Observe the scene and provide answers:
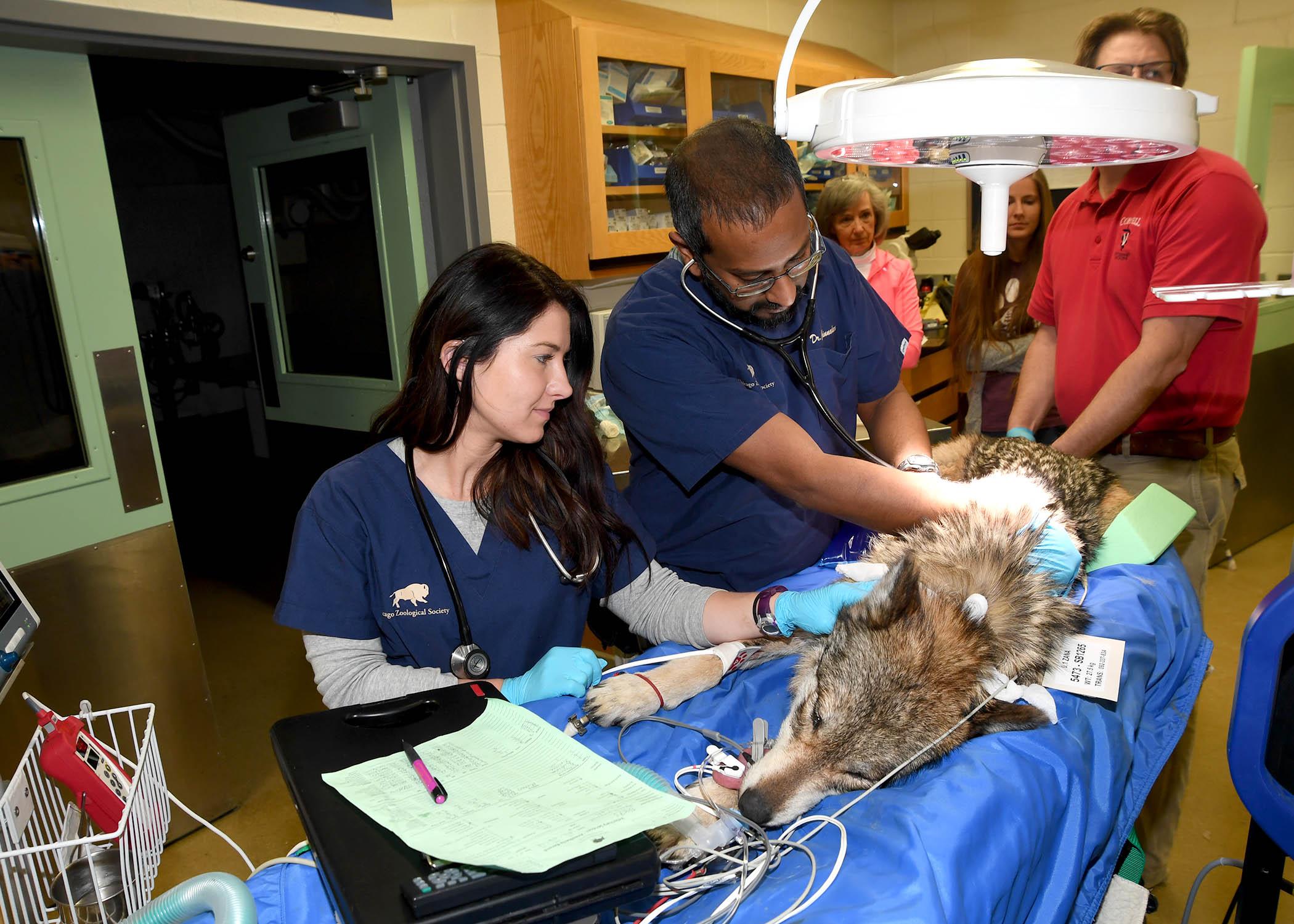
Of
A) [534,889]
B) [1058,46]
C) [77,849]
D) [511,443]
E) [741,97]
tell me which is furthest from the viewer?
[1058,46]

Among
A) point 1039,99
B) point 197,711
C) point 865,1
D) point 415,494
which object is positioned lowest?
point 197,711

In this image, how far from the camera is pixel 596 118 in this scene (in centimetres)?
343

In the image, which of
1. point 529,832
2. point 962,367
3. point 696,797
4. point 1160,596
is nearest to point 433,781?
point 529,832

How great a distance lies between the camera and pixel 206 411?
7105mm

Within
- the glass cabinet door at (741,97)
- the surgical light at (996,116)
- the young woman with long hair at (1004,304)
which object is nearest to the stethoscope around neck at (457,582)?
the surgical light at (996,116)

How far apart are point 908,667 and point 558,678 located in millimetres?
563

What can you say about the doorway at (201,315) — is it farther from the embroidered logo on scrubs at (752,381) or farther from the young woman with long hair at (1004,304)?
the young woman with long hair at (1004,304)

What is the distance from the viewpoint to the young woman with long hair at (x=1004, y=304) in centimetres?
374

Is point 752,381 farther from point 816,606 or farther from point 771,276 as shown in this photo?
point 816,606

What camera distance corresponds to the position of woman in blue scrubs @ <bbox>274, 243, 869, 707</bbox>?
1.54 metres

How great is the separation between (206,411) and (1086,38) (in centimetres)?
680

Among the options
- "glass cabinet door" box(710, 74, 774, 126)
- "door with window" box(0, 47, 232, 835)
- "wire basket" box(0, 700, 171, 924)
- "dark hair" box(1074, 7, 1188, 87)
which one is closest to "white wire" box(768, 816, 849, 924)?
"wire basket" box(0, 700, 171, 924)

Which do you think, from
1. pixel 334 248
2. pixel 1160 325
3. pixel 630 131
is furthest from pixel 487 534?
pixel 334 248

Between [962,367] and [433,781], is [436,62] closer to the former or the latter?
[962,367]
